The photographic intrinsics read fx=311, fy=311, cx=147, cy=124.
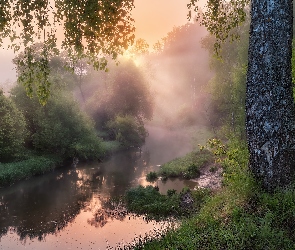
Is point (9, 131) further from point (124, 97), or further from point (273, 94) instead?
point (273, 94)

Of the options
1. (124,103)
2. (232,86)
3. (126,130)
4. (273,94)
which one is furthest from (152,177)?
(124,103)

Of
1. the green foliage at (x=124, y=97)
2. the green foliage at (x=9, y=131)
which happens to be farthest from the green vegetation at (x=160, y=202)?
the green foliage at (x=124, y=97)

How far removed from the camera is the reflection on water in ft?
47.6

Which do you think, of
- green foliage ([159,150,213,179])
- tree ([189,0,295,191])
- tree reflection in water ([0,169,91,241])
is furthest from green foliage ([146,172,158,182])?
tree ([189,0,295,191])

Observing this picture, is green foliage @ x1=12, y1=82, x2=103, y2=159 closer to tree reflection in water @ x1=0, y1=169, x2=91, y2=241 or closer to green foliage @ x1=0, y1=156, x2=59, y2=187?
green foliage @ x1=0, y1=156, x2=59, y2=187

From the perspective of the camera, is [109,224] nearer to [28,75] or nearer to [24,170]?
[28,75]

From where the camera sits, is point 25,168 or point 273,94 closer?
point 273,94

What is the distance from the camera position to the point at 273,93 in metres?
6.79

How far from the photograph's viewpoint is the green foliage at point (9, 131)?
3172cm

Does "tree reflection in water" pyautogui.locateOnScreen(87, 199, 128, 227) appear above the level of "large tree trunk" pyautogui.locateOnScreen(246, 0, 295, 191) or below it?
above

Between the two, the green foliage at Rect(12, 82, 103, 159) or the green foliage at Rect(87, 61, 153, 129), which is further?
the green foliage at Rect(87, 61, 153, 129)

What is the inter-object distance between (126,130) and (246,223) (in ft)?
133

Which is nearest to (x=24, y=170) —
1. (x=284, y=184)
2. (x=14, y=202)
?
(x=14, y=202)

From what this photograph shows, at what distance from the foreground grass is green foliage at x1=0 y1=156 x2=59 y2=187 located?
2287cm
